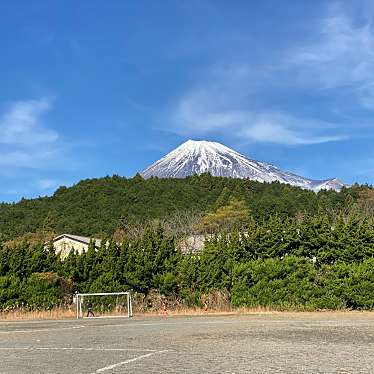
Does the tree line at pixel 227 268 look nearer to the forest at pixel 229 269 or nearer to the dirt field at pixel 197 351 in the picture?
the forest at pixel 229 269

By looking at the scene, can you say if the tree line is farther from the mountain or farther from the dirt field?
the mountain

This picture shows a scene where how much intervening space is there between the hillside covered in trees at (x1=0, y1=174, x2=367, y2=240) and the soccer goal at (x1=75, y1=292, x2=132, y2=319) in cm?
2718

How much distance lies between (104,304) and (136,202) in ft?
121

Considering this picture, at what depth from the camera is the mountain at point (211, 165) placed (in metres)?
147

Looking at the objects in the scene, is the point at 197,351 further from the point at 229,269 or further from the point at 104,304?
the point at 104,304

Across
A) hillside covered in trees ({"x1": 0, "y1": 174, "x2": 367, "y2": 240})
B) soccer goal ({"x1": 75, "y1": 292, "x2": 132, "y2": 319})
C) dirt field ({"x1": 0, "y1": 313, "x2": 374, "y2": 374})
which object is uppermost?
hillside covered in trees ({"x1": 0, "y1": 174, "x2": 367, "y2": 240})

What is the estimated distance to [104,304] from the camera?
26297 mm

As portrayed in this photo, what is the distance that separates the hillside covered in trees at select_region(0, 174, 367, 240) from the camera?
189 ft

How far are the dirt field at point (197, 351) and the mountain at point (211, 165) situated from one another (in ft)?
412

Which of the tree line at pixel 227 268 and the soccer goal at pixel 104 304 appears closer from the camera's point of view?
the tree line at pixel 227 268

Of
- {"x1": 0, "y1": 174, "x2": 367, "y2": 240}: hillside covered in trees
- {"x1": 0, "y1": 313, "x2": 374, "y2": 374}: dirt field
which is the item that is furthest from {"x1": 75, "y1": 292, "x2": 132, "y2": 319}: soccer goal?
{"x1": 0, "y1": 174, "x2": 367, "y2": 240}: hillside covered in trees

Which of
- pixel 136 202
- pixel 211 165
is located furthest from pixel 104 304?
pixel 211 165

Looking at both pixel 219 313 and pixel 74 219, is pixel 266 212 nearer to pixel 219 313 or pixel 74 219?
pixel 74 219

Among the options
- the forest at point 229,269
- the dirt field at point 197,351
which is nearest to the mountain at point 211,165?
the forest at point 229,269
